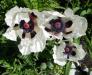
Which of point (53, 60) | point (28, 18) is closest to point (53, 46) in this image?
point (53, 60)

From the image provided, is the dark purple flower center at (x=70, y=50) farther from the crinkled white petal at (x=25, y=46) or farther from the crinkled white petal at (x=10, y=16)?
the crinkled white petal at (x=10, y=16)

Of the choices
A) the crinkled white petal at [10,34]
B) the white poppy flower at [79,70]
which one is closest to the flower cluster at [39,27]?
the crinkled white petal at [10,34]

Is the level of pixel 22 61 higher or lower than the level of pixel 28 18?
lower

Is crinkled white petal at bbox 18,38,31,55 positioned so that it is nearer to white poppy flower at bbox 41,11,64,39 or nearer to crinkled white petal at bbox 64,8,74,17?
white poppy flower at bbox 41,11,64,39

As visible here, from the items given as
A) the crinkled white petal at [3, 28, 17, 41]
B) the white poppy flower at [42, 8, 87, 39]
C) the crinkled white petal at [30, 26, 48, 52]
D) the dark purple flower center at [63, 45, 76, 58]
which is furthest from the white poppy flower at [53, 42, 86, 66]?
the crinkled white petal at [3, 28, 17, 41]

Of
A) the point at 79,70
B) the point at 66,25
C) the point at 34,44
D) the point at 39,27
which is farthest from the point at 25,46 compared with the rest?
the point at 79,70

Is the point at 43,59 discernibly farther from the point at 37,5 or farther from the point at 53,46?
the point at 37,5

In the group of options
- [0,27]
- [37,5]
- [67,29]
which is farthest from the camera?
[0,27]
